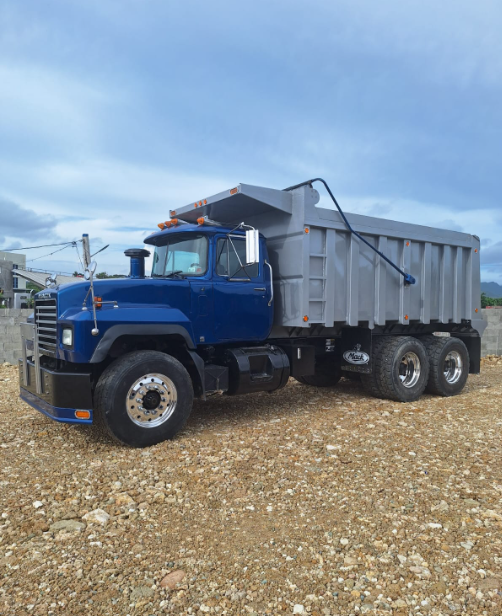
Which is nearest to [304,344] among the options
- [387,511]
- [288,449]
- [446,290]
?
[288,449]

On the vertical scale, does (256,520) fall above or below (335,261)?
below

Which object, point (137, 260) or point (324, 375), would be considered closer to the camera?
point (137, 260)

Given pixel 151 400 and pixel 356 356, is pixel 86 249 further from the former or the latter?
pixel 356 356

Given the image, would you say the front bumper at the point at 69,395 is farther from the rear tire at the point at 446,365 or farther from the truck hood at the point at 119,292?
the rear tire at the point at 446,365

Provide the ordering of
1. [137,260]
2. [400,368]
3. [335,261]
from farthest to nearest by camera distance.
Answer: [400,368]
[335,261]
[137,260]

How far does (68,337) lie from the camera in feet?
17.4

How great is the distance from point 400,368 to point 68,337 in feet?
17.4

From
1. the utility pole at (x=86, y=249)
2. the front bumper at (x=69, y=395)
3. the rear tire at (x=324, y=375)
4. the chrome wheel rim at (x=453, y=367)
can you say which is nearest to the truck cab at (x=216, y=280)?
the utility pole at (x=86, y=249)

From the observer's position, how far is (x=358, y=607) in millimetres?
2727

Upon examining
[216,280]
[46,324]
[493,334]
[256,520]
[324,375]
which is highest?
[216,280]

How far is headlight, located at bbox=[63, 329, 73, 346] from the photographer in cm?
524

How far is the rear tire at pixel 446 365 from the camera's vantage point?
851 cm

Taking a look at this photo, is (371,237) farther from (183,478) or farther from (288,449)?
(183,478)

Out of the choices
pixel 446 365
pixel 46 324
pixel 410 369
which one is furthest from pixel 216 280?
pixel 446 365
